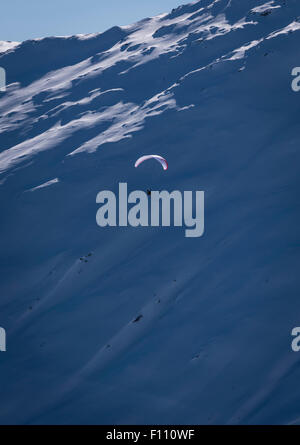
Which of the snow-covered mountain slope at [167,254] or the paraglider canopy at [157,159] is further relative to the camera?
the paraglider canopy at [157,159]

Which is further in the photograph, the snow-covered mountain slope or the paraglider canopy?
the paraglider canopy

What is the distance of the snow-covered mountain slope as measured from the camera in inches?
279

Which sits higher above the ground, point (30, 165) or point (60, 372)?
point (30, 165)

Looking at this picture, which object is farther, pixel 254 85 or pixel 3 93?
pixel 3 93

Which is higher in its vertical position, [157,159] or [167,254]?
[157,159]

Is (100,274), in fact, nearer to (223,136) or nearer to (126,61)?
(223,136)

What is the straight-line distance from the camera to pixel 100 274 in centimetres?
874

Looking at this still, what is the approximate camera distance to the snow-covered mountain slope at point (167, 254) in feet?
23.3

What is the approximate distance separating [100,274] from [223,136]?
5.58 metres

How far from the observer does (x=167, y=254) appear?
28.6ft

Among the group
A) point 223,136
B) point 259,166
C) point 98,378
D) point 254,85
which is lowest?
point 98,378

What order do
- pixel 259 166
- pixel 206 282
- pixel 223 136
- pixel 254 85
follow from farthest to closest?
pixel 254 85 → pixel 223 136 → pixel 259 166 → pixel 206 282

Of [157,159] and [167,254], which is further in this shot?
[157,159]

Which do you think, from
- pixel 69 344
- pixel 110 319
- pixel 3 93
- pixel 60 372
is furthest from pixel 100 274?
pixel 3 93
